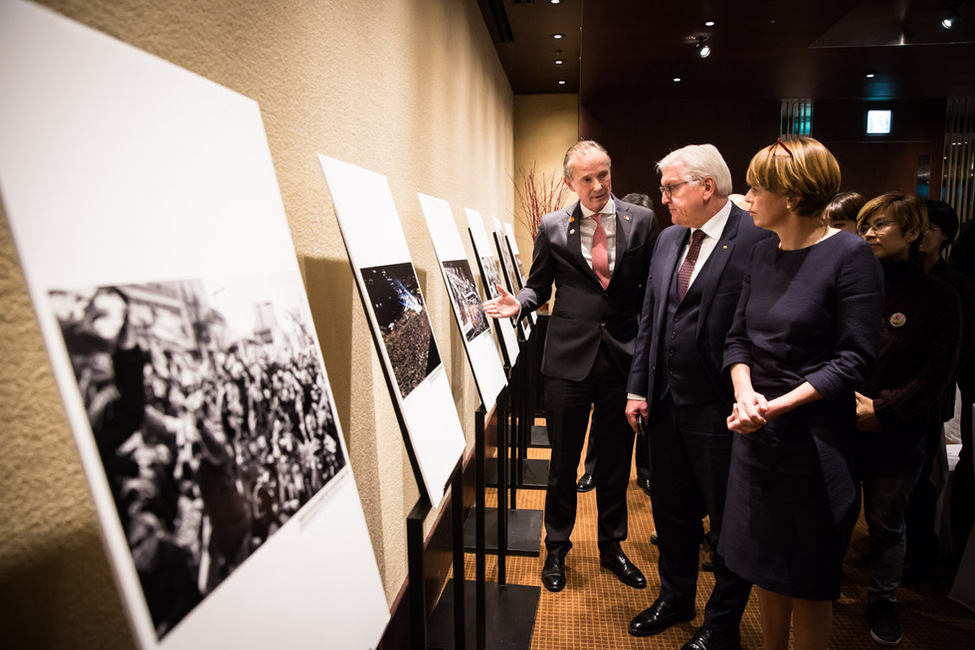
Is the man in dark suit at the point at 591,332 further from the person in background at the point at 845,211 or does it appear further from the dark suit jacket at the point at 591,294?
the person in background at the point at 845,211

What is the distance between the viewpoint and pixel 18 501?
2.22 feet

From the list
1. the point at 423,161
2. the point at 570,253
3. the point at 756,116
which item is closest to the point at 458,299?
the point at 570,253

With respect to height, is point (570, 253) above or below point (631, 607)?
above

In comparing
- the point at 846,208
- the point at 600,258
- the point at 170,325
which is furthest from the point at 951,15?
the point at 170,325

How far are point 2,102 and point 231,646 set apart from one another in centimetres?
52

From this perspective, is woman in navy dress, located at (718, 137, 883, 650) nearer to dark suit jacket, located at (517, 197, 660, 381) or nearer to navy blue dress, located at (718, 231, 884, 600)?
navy blue dress, located at (718, 231, 884, 600)

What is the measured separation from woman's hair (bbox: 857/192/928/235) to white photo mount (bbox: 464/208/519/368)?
1557 mm

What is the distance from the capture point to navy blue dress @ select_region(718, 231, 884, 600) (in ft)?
4.83

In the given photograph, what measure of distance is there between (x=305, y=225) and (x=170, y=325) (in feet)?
2.79

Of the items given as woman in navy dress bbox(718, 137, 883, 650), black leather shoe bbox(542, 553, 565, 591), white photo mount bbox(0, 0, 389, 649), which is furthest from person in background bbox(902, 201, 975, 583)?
white photo mount bbox(0, 0, 389, 649)

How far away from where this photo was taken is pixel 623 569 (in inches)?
103

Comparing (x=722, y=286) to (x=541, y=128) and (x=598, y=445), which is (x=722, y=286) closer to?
(x=598, y=445)

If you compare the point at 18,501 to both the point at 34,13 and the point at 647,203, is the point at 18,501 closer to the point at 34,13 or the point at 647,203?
the point at 34,13

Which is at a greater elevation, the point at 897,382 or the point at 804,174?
the point at 804,174
